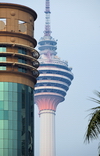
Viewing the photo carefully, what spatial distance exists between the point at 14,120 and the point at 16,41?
25.9m

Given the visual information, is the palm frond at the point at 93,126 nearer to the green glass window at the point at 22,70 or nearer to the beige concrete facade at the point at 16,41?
the beige concrete facade at the point at 16,41

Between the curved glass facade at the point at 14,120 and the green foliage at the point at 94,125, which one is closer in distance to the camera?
the green foliage at the point at 94,125

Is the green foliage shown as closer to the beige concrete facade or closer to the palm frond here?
the palm frond

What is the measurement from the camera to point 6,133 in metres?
161

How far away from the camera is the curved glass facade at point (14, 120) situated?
15950 cm

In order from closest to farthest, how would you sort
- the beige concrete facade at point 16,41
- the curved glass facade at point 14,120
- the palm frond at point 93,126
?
the palm frond at point 93,126 → the curved glass facade at point 14,120 → the beige concrete facade at point 16,41

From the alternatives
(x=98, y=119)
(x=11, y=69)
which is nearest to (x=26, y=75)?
(x=11, y=69)

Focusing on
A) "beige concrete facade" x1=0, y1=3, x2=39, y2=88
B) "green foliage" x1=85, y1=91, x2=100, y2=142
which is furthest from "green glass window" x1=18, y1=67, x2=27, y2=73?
"green foliage" x1=85, y1=91, x2=100, y2=142

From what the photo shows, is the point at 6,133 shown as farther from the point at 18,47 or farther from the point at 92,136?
the point at 92,136

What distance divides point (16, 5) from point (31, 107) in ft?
109

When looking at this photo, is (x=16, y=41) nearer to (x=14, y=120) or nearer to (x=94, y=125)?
(x=14, y=120)

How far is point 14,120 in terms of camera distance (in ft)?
534

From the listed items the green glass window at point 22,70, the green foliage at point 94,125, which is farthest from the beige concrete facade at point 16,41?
the green foliage at point 94,125

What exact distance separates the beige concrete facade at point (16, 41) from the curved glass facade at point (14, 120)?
11.4 feet
